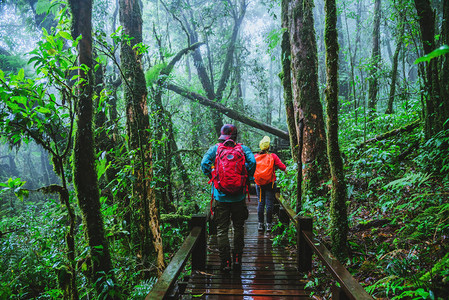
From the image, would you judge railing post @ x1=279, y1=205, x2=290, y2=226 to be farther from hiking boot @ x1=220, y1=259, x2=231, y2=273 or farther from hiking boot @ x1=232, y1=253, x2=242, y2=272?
hiking boot @ x1=220, y1=259, x2=231, y2=273

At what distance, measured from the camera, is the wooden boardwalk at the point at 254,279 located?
3254 mm

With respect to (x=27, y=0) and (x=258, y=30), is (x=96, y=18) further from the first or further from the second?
(x=258, y=30)

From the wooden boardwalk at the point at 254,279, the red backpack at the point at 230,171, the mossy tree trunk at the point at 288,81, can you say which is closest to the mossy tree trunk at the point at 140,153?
the wooden boardwalk at the point at 254,279

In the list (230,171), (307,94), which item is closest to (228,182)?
(230,171)

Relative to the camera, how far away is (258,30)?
27.2 meters

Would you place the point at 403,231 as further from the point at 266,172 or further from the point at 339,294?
the point at 266,172

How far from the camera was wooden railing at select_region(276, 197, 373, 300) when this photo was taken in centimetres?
212

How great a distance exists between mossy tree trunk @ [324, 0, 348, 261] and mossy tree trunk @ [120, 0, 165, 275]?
295cm

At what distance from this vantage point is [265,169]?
5348 millimetres

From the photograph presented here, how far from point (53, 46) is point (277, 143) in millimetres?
14529

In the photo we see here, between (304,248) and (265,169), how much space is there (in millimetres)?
1922

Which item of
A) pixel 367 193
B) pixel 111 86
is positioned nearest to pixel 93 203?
pixel 367 193

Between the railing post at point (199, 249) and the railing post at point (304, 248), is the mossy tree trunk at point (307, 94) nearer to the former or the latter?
the railing post at point (304, 248)

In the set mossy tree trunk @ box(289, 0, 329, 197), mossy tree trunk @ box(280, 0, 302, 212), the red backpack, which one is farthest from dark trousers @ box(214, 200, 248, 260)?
mossy tree trunk @ box(280, 0, 302, 212)
